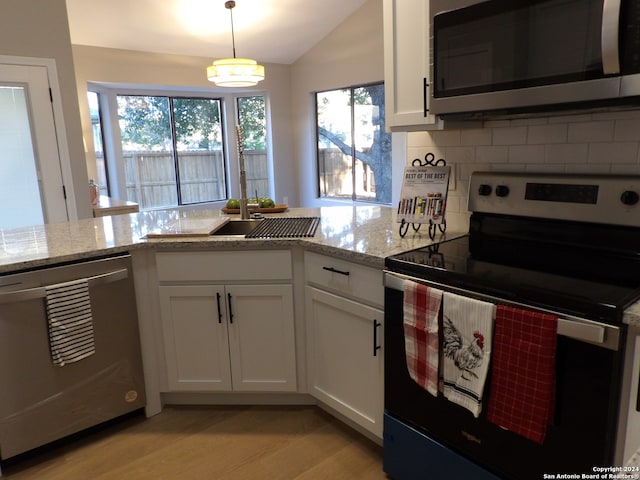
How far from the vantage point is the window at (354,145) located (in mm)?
5766

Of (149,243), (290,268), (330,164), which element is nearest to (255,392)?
(290,268)

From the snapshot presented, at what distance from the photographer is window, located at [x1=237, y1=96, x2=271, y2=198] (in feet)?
Answer: 22.1

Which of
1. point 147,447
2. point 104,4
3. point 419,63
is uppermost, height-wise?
point 104,4

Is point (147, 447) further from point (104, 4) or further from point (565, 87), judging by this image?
point (104, 4)

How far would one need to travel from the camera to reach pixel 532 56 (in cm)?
141

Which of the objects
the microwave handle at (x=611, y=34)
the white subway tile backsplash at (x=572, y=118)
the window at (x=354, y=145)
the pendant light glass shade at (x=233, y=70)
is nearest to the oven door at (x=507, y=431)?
the microwave handle at (x=611, y=34)

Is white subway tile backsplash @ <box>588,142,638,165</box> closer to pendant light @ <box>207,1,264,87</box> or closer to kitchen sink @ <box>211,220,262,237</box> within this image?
kitchen sink @ <box>211,220,262,237</box>

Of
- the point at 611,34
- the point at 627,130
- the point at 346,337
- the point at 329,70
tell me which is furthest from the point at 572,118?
the point at 329,70

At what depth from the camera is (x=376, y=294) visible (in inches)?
66.4

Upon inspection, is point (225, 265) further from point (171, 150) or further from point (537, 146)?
point (171, 150)

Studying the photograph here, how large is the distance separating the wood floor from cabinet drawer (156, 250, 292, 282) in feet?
2.26

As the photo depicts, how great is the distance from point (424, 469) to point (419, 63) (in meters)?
1.50

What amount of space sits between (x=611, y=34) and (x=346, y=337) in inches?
52.0

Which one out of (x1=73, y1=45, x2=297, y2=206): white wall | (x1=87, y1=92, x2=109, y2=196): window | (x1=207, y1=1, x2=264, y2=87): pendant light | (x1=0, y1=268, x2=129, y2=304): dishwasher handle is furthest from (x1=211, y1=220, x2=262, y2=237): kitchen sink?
(x1=87, y1=92, x2=109, y2=196): window
